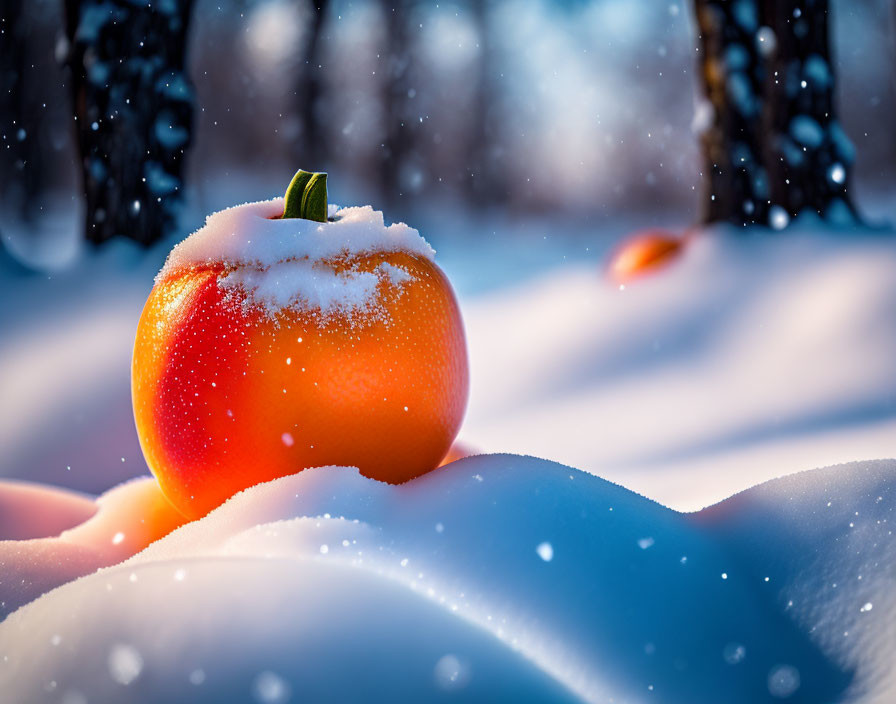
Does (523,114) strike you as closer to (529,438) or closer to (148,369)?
(529,438)

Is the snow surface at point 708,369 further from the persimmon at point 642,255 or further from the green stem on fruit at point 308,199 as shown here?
the green stem on fruit at point 308,199

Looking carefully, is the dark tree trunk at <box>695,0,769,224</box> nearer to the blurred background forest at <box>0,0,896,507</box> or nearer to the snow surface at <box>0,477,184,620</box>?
the blurred background forest at <box>0,0,896,507</box>

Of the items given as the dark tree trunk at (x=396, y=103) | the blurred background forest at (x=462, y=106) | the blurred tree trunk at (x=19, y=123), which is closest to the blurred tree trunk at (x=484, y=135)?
the blurred background forest at (x=462, y=106)

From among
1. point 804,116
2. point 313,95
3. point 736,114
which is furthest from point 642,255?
point 313,95

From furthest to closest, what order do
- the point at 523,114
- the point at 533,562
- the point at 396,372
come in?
the point at 523,114 → the point at 396,372 → the point at 533,562

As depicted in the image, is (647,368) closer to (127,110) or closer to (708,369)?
(708,369)

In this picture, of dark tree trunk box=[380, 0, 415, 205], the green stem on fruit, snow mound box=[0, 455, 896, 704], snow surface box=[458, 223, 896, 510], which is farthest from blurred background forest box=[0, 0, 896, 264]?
snow mound box=[0, 455, 896, 704]

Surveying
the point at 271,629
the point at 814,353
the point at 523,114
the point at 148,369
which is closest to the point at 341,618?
the point at 271,629
